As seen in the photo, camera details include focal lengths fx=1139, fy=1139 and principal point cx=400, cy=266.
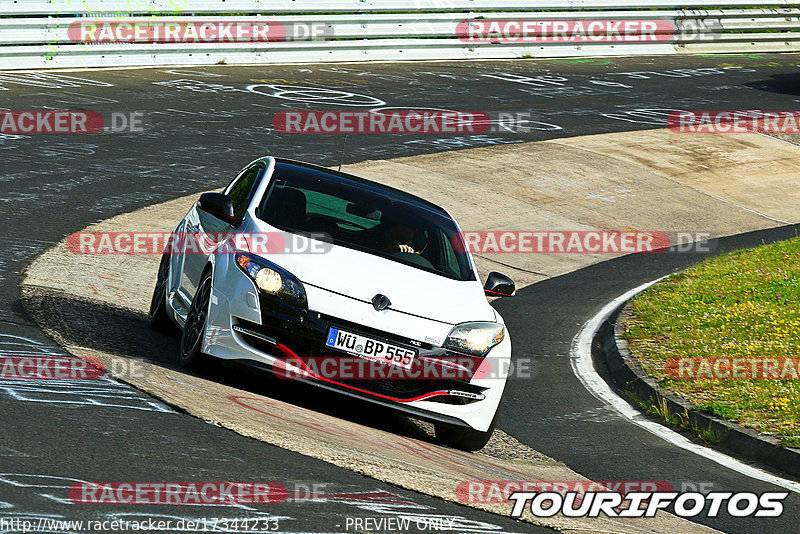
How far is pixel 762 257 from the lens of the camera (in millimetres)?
14812

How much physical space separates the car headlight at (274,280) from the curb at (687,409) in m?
3.50

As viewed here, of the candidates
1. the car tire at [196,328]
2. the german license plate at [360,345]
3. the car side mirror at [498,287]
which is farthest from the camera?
the car side mirror at [498,287]

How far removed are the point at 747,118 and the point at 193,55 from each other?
468 inches

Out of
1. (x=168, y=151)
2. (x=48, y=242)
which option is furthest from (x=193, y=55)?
(x=48, y=242)

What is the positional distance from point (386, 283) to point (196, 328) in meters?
1.34

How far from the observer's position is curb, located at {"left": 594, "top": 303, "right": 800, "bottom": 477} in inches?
314

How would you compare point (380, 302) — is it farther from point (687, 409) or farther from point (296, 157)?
point (296, 157)

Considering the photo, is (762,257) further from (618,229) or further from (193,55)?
(193,55)

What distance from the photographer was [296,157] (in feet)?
56.2

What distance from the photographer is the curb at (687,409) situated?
314 inches
